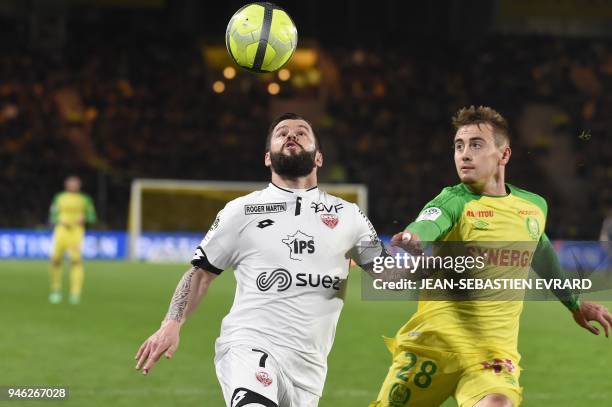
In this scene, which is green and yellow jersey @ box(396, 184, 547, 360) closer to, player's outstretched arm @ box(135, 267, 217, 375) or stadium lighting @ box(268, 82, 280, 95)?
player's outstretched arm @ box(135, 267, 217, 375)

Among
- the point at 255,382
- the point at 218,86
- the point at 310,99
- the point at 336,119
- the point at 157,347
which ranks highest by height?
the point at 157,347

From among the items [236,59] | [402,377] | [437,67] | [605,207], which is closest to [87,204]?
[236,59]

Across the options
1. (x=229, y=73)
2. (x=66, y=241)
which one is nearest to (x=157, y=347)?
(x=66, y=241)

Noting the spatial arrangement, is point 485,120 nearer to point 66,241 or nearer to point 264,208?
point 264,208

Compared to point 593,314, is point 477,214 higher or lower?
higher

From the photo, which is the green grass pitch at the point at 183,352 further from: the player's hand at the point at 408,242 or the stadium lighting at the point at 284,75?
the stadium lighting at the point at 284,75

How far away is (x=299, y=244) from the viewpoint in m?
4.44

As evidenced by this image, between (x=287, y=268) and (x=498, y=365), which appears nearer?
(x=287, y=268)

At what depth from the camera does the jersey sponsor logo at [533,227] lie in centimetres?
483

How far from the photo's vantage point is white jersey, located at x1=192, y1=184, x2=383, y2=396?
436cm

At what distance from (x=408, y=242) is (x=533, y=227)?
1.04 meters

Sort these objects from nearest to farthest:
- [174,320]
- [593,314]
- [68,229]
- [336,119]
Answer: [174,320], [593,314], [68,229], [336,119]

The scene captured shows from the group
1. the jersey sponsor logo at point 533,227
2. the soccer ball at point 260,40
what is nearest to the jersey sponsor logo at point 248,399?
the jersey sponsor logo at point 533,227

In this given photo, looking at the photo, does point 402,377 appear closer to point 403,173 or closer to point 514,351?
point 514,351
